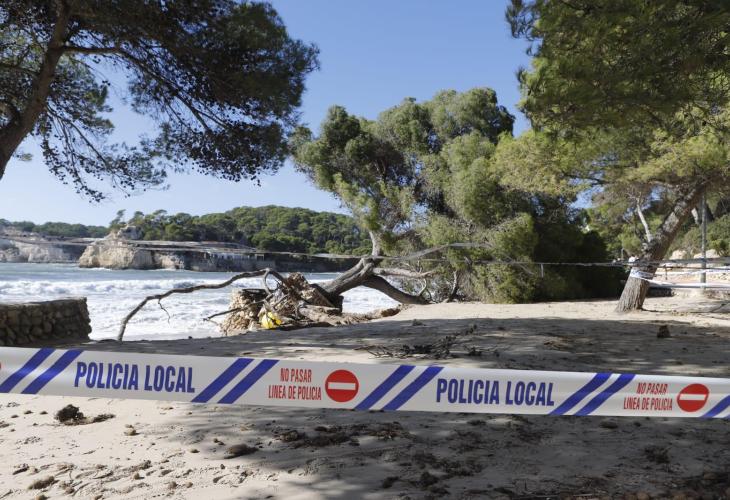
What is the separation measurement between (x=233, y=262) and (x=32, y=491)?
3632 centimetres

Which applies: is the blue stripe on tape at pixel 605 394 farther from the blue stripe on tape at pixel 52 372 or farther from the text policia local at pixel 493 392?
the blue stripe on tape at pixel 52 372

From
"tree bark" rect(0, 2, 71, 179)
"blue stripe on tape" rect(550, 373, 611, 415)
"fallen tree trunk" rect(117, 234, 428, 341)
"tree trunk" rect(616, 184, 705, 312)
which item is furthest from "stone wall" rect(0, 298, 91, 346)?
"tree trunk" rect(616, 184, 705, 312)

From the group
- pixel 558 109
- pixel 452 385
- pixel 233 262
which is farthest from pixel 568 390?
pixel 233 262

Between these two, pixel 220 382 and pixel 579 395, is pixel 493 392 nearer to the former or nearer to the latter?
pixel 579 395

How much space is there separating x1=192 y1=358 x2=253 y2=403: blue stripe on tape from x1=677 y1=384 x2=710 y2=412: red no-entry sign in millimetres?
2115

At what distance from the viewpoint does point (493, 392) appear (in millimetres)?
2486

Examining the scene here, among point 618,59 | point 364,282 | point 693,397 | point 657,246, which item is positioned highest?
point 618,59

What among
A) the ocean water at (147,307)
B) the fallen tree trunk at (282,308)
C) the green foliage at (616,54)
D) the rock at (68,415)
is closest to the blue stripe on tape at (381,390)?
the rock at (68,415)

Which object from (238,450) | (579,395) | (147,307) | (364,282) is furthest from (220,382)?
(147,307)

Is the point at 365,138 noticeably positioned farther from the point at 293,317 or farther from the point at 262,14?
the point at 262,14

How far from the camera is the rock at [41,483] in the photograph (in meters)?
2.54

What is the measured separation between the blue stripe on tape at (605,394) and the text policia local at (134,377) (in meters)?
1.82

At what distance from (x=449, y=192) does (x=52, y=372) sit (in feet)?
49.4

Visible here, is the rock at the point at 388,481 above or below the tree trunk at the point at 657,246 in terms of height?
below
